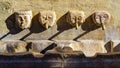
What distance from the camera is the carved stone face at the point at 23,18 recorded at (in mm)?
6898

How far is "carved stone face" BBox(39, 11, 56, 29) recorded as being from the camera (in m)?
6.97

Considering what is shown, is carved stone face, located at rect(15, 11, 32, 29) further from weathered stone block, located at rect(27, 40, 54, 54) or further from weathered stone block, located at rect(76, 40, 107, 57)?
weathered stone block, located at rect(76, 40, 107, 57)

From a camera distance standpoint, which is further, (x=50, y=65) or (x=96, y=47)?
(x=96, y=47)

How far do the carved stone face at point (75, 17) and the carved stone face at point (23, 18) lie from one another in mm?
541

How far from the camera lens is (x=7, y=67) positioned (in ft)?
17.6

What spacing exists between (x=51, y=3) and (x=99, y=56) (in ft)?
5.53

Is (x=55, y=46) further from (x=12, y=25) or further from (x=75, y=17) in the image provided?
(x=12, y=25)

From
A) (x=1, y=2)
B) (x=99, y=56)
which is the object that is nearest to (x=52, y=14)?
(x=1, y=2)

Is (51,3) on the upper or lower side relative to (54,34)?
upper

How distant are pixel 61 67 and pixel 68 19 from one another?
5.53 ft

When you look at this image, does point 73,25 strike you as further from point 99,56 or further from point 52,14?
point 99,56

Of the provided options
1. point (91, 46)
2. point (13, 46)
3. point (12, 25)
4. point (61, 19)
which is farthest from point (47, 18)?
point (91, 46)

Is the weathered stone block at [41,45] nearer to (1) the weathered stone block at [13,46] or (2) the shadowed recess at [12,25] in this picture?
(1) the weathered stone block at [13,46]

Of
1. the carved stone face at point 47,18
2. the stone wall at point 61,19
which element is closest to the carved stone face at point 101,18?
the stone wall at point 61,19
